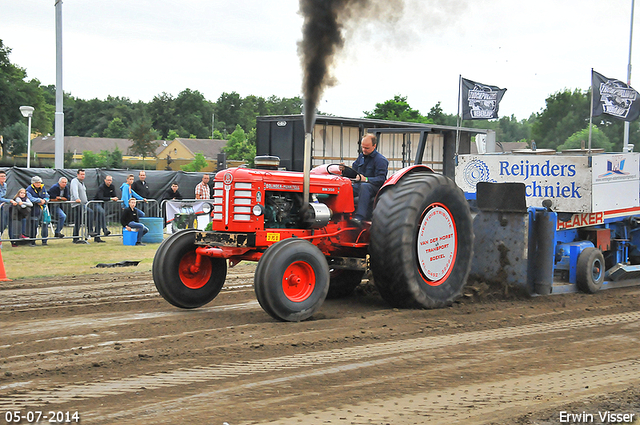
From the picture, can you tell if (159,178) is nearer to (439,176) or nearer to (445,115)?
(439,176)

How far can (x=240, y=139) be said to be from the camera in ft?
281

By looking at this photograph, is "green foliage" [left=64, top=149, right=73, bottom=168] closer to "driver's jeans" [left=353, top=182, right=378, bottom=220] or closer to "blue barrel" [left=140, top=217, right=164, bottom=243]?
"blue barrel" [left=140, top=217, right=164, bottom=243]

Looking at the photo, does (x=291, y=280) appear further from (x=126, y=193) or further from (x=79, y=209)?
(x=126, y=193)

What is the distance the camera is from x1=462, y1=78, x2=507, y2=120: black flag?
18.4m

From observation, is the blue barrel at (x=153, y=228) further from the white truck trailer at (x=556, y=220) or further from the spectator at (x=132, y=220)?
the white truck trailer at (x=556, y=220)

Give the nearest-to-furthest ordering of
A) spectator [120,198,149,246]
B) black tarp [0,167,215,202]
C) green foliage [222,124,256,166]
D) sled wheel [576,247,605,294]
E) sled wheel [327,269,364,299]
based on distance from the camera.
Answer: sled wheel [327,269,364,299] → sled wheel [576,247,605,294] → spectator [120,198,149,246] → black tarp [0,167,215,202] → green foliage [222,124,256,166]

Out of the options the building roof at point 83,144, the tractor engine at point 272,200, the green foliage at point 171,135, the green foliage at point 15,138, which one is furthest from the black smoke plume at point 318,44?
the green foliage at point 171,135

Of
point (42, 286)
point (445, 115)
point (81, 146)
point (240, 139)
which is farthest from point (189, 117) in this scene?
point (42, 286)

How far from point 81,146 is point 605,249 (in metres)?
96.0

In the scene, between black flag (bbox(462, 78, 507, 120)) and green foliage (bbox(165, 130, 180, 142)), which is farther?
green foliage (bbox(165, 130, 180, 142))

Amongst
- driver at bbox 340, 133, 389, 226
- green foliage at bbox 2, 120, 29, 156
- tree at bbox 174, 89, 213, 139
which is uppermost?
tree at bbox 174, 89, 213, 139

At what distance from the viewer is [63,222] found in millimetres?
14820

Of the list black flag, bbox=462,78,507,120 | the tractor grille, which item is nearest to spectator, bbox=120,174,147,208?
black flag, bbox=462,78,507,120

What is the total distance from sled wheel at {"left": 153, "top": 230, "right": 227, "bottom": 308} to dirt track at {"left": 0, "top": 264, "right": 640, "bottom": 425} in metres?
0.19
